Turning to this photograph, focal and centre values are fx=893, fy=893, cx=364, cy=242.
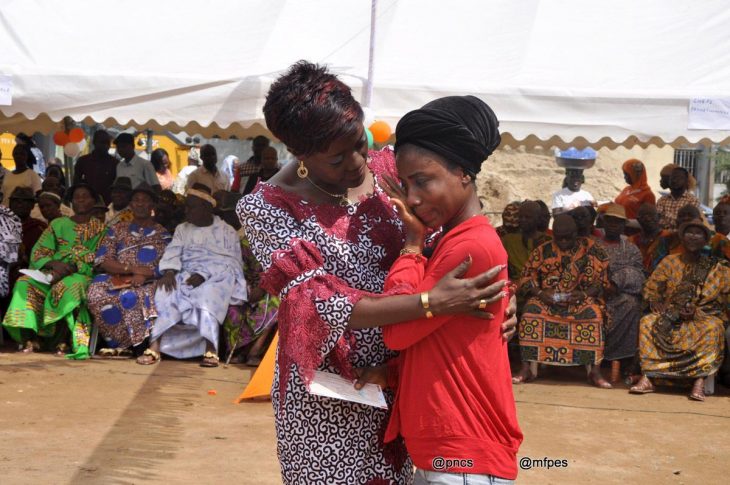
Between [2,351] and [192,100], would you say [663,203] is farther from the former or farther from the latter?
[2,351]

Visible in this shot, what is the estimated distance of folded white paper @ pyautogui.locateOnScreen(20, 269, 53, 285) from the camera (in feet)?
26.2

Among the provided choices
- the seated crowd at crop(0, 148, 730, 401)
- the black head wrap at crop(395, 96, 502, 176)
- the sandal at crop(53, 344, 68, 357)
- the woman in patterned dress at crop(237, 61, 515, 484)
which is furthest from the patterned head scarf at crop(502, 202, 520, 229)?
the black head wrap at crop(395, 96, 502, 176)

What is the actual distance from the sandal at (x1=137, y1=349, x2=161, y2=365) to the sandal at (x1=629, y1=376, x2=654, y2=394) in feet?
13.2

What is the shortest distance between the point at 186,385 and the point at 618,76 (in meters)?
3.94

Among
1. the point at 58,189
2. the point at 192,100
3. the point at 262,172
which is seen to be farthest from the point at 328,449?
the point at 58,189

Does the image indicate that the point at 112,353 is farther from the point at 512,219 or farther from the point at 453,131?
the point at 453,131

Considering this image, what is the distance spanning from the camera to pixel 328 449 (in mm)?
2328

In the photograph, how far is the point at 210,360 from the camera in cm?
773

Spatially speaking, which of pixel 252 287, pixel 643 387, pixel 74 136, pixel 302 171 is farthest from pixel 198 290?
pixel 302 171

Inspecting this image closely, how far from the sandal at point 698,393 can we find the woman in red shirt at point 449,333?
17.6ft

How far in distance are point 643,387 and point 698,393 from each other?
1.37 feet

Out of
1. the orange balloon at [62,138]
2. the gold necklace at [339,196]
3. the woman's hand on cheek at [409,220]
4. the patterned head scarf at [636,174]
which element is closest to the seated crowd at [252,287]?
the orange balloon at [62,138]

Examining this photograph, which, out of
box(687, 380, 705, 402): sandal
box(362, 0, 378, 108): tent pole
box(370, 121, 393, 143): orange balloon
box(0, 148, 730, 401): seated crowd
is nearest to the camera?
box(370, 121, 393, 143): orange balloon

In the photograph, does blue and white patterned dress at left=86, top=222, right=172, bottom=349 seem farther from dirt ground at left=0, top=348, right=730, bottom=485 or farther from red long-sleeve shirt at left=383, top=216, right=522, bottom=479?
red long-sleeve shirt at left=383, top=216, right=522, bottom=479
